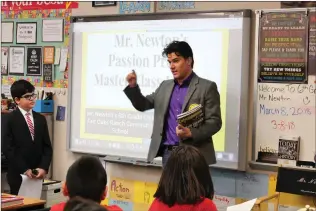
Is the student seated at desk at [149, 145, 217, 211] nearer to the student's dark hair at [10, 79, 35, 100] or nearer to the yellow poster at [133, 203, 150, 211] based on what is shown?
the student's dark hair at [10, 79, 35, 100]

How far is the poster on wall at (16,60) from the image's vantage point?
560 cm

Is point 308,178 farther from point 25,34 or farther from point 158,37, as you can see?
point 25,34

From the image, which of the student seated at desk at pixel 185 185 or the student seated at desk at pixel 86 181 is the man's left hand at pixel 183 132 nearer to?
the student seated at desk at pixel 185 185

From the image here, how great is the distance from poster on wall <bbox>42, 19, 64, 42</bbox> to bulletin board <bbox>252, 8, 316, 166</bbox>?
6.68 ft

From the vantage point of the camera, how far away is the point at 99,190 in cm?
217

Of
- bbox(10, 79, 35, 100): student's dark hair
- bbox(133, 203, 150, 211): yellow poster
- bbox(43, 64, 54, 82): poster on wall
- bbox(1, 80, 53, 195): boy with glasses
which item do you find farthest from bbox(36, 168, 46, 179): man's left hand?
bbox(43, 64, 54, 82): poster on wall

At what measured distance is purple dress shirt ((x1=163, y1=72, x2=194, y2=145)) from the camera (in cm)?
379

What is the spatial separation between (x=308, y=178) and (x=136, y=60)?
1.83 metres

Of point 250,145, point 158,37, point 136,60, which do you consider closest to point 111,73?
point 136,60

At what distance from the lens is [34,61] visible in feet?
18.1

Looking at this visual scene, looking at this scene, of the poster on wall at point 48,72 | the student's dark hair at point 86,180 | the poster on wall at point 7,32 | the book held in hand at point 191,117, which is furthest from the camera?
the poster on wall at point 7,32

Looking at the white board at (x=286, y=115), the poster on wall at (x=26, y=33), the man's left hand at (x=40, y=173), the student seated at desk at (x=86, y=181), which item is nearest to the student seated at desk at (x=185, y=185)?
the student seated at desk at (x=86, y=181)

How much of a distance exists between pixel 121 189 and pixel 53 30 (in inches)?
66.9

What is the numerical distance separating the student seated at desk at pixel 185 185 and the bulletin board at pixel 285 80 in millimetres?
1787
